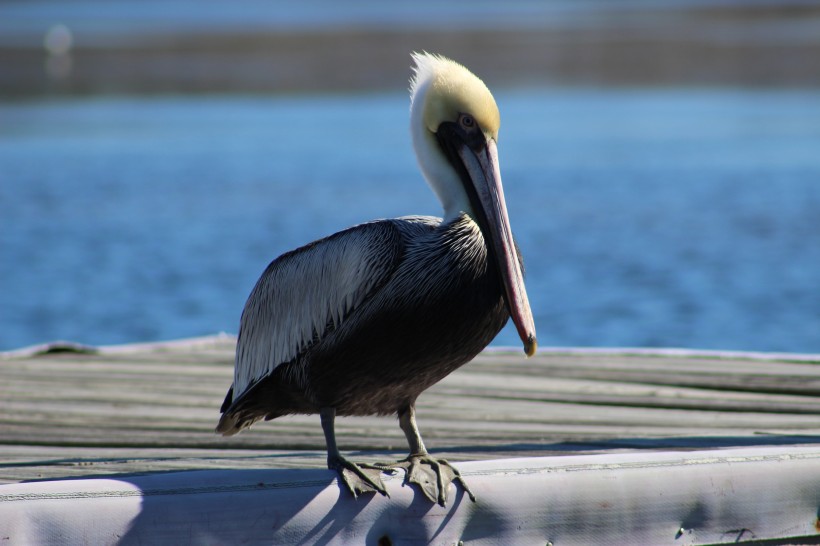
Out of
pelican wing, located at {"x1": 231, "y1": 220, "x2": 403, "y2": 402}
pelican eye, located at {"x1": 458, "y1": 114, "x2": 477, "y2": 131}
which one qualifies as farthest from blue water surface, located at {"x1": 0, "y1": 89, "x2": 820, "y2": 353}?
pelican eye, located at {"x1": 458, "y1": 114, "x2": 477, "y2": 131}

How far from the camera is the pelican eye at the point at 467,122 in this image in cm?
282

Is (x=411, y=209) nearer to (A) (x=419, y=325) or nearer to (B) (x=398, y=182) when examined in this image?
(B) (x=398, y=182)

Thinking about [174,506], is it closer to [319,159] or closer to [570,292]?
[570,292]

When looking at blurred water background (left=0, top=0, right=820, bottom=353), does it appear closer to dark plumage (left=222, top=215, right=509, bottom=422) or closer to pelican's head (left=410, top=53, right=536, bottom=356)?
pelican's head (left=410, top=53, right=536, bottom=356)

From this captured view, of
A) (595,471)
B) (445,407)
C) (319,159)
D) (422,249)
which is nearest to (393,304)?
(422,249)

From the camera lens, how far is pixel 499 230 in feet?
8.89

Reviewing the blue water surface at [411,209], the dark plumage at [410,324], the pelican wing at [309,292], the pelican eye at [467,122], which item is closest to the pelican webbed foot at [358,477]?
the dark plumage at [410,324]

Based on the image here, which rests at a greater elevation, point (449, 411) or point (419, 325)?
point (419, 325)

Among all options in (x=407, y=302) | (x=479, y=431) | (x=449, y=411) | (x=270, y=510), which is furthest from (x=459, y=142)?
(x=449, y=411)

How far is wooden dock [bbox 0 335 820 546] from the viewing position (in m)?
2.70

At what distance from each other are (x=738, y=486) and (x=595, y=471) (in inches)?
12.7

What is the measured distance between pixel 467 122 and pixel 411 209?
8572mm

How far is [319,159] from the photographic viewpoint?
581 inches

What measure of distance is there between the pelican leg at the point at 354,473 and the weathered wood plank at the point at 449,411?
0.57 meters
